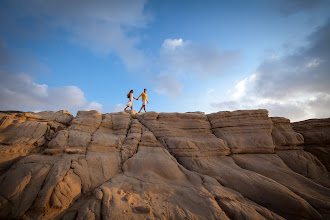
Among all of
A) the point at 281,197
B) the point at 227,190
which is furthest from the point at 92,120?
the point at 281,197

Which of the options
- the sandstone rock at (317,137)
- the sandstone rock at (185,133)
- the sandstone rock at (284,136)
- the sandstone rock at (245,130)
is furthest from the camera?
the sandstone rock at (317,137)

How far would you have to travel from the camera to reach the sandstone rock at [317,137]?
11062 millimetres

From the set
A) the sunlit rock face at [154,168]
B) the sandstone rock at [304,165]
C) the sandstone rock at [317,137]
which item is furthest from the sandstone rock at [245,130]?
the sandstone rock at [317,137]

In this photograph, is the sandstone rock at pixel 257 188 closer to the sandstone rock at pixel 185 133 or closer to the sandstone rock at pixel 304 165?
the sandstone rock at pixel 185 133

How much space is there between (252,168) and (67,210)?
8.87 metres

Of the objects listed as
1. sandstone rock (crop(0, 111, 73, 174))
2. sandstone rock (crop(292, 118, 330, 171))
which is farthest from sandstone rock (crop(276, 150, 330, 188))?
sandstone rock (crop(0, 111, 73, 174))

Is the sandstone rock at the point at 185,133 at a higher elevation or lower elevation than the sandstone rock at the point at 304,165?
higher

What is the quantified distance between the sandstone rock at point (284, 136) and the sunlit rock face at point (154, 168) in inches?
2.8

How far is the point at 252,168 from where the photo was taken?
27.0 ft

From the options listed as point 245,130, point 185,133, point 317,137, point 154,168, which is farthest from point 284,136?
point 154,168

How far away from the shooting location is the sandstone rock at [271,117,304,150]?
10.2m

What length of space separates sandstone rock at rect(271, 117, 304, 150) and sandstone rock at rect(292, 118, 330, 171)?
170 centimetres

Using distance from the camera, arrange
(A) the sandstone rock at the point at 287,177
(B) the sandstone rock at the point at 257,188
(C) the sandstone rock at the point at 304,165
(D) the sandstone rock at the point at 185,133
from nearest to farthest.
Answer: (B) the sandstone rock at the point at 257,188, (A) the sandstone rock at the point at 287,177, (D) the sandstone rock at the point at 185,133, (C) the sandstone rock at the point at 304,165

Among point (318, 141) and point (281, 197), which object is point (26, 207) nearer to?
point (281, 197)
